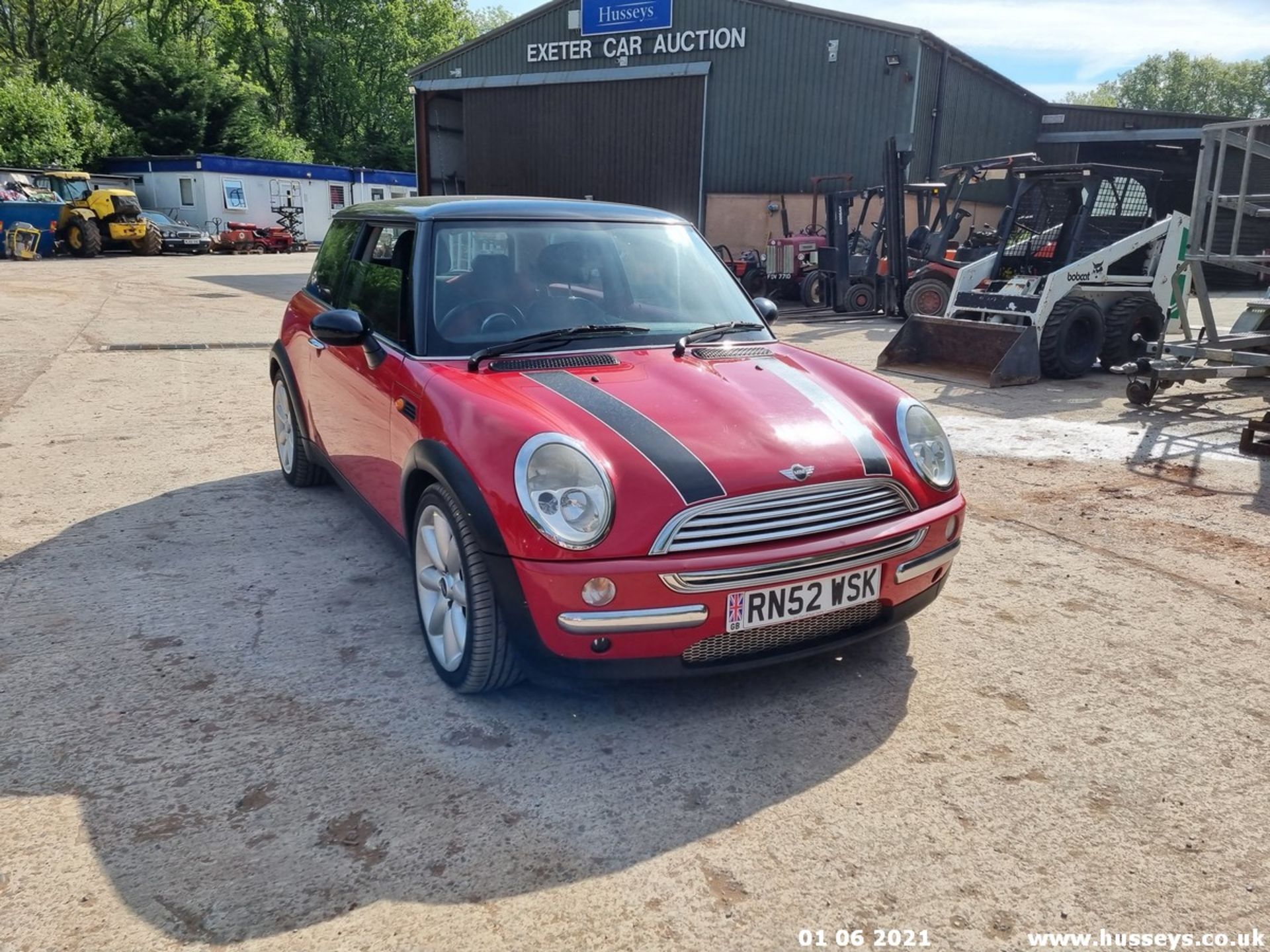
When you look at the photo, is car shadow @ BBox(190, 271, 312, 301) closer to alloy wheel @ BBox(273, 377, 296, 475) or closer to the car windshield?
alloy wheel @ BBox(273, 377, 296, 475)

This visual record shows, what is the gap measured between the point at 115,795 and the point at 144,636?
1.09 meters

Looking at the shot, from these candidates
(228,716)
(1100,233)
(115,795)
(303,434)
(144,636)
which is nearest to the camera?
(115,795)

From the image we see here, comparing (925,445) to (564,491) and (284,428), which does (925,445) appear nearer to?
(564,491)

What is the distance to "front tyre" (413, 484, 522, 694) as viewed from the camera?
114 inches

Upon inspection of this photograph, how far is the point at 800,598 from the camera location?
2836 mm

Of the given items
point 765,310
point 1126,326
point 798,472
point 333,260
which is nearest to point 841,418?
point 798,472

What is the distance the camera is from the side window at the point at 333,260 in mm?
4688

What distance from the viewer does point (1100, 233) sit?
10.9m

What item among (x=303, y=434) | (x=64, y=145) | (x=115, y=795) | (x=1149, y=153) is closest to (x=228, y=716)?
(x=115, y=795)

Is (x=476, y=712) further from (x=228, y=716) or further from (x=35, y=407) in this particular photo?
(x=35, y=407)

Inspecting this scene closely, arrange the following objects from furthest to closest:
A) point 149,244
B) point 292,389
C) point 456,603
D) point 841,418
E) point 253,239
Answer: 1. point 253,239
2. point 149,244
3. point 292,389
4. point 841,418
5. point 456,603

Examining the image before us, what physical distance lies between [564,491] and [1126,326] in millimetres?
9794

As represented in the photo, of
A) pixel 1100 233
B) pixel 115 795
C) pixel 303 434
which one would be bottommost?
pixel 115 795

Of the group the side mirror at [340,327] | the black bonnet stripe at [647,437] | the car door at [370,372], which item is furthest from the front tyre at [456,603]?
the side mirror at [340,327]
